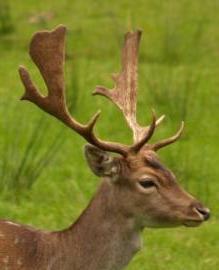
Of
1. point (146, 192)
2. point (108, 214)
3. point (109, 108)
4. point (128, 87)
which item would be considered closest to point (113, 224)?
point (108, 214)

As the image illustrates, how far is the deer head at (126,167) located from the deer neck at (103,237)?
0.04m

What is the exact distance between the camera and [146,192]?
6.24 metres

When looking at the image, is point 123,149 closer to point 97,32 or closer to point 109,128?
point 109,128

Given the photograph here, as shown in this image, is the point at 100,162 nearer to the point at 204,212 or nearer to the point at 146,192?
the point at 146,192

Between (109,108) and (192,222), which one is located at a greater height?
(192,222)

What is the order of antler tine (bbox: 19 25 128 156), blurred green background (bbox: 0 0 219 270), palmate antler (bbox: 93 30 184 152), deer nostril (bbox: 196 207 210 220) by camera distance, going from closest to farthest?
deer nostril (bbox: 196 207 210 220) < antler tine (bbox: 19 25 128 156) < palmate antler (bbox: 93 30 184 152) < blurred green background (bbox: 0 0 219 270)

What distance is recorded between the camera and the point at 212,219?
835 cm

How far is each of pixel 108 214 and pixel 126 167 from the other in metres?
0.23

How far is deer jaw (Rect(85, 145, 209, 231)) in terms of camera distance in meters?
6.24

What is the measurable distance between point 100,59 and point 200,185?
13.1 feet

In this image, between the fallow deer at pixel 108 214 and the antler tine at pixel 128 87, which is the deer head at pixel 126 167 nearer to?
the fallow deer at pixel 108 214

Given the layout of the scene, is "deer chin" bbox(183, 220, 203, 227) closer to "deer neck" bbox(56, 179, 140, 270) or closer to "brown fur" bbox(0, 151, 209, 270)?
"brown fur" bbox(0, 151, 209, 270)

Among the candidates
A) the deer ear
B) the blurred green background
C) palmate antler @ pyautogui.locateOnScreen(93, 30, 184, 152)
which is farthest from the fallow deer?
the blurred green background

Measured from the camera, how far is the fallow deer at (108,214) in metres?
6.23
